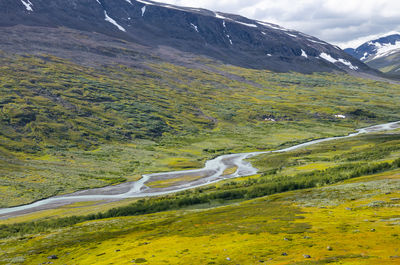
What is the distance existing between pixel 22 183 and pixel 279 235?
108 m

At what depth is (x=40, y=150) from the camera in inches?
6954

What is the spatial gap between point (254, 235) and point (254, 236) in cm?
60

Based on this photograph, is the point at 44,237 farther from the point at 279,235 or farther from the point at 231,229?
the point at 279,235

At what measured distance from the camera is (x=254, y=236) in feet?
164

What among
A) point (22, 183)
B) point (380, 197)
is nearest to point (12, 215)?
point (22, 183)

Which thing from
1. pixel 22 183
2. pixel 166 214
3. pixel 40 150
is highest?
pixel 40 150

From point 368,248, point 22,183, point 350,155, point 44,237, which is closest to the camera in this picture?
point 368,248

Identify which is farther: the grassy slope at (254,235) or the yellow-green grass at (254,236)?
the grassy slope at (254,235)

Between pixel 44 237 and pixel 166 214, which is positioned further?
pixel 166 214

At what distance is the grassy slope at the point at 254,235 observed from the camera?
1545 inches

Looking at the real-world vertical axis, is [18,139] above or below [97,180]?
above

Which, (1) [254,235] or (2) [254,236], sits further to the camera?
(1) [254,235]

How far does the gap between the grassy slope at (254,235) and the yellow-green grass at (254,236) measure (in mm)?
114

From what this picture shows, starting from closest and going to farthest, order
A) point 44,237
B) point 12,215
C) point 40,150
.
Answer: point 44,237 < point 12,215 < point 40,150
